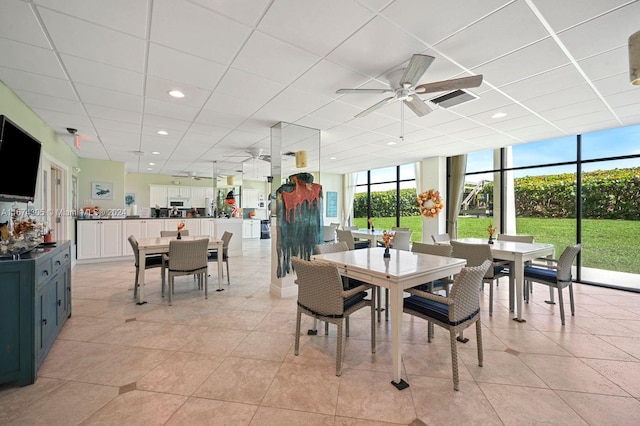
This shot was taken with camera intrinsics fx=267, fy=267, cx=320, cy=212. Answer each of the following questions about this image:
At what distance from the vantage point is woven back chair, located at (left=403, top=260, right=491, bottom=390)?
1972 millimetres

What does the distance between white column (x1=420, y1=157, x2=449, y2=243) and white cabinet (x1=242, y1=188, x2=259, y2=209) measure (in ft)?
23.6

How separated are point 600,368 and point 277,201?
3.82m

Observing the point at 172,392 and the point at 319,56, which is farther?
the point at 319,56

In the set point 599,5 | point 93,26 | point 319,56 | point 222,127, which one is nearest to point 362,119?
point 319,56

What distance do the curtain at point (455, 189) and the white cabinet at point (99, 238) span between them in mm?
8296

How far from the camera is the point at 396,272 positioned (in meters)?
2.11

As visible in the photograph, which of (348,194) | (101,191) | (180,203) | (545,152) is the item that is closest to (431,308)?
(545,152)

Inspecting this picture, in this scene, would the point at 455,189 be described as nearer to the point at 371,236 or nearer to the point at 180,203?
the point at 371,236

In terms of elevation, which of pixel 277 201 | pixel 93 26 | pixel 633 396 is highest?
pixel 93 26

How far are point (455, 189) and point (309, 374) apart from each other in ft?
20.0

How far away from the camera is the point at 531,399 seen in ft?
6.01

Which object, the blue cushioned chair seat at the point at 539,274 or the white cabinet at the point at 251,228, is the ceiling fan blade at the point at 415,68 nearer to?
the blue cushioned chair seat at the point at 539,274

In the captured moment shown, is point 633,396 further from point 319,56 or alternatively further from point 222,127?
point 222,127

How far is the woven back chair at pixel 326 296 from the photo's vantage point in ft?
6.92
